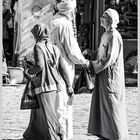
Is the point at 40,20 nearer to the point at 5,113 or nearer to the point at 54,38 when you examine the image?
the point at 5,113

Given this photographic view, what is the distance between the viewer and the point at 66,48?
252 inches

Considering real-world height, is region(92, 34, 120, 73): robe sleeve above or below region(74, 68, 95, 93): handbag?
above

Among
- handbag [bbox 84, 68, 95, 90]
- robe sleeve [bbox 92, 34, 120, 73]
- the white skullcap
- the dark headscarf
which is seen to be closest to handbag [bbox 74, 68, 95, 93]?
handbag [bbox 84, 68, 95, 90]

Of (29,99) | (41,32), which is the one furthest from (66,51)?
(29,99)

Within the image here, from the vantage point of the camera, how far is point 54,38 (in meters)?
6.46

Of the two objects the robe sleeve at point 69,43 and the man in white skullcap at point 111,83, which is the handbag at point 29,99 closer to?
the robe sleeve at point 69,43

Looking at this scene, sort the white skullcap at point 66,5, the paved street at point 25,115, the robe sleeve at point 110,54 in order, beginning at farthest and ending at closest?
the paved street at point 25,115
the white skullcap at point 66,5
the robe sleeve at point 110,54

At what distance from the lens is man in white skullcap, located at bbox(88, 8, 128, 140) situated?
638cm

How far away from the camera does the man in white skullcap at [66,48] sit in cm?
638

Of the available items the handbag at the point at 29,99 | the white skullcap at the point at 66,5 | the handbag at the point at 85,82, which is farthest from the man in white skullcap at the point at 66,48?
the handbag at the point at 29,99

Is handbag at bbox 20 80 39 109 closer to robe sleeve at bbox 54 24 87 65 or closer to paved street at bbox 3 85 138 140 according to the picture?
robe sleeve at bbox 54 24 87 65

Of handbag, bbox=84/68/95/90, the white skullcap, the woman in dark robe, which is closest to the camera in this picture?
the woman in dark robe

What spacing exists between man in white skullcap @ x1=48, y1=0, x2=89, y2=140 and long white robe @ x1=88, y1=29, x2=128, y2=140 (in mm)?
291

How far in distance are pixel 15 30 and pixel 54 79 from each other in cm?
1023
